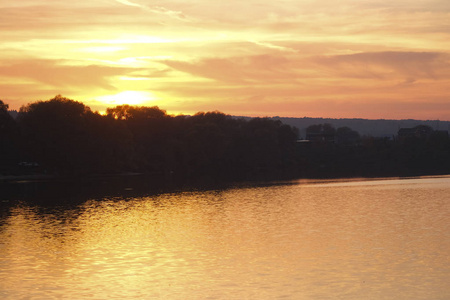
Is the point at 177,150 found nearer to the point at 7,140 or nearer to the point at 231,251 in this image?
the point at 7,140

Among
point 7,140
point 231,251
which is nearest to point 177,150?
point 7,140

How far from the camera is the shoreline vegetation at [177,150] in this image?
113375 mm

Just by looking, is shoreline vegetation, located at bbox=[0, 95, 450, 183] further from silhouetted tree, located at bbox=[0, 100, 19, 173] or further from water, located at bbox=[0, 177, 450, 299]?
water, located at bbox=[0, 177, 450, 299]

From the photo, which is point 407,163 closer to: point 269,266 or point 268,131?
point 268,131

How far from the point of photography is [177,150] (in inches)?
5610

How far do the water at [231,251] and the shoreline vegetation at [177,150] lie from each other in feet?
185

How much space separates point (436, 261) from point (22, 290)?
1638cm

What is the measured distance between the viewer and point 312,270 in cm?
2502

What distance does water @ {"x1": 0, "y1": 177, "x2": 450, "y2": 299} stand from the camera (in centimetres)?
2209

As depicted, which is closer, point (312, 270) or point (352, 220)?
point (312, 270)

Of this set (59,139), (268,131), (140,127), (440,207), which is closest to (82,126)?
(59,139)

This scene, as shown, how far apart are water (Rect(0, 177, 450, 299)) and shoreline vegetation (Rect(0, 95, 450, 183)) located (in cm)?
5639

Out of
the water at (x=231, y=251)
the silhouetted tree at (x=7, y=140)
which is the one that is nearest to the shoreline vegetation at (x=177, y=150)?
the silhouetted tree at (x=7, y=140)

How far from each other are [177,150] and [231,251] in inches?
4448
